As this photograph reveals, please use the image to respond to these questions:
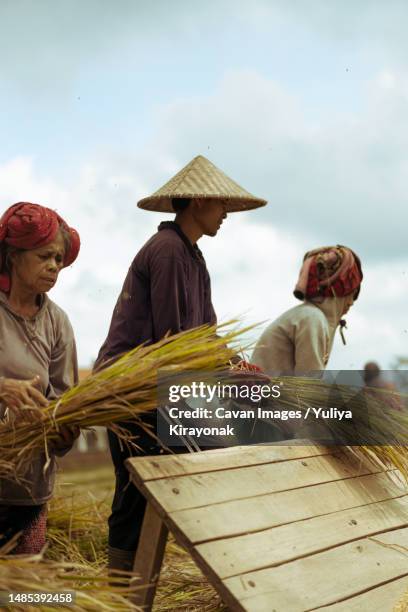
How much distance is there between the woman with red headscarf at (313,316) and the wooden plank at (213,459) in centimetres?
92

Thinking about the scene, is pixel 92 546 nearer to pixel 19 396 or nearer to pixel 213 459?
pixel 213 459

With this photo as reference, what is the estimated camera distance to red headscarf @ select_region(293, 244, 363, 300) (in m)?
4.47

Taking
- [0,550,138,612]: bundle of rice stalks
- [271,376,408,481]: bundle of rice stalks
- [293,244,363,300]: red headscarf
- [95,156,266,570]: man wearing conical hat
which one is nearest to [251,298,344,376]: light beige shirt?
[293,244,363,300]: red headscarf

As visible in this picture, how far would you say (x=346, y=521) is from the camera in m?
3.05

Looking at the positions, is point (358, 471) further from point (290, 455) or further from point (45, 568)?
point (45, 568)

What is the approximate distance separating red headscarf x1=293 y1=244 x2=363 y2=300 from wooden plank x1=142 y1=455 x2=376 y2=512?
4.11ft

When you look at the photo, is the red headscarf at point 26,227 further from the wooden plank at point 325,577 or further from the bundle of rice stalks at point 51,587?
the wooden plank at point 325,577

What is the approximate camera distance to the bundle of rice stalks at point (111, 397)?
8.74ft

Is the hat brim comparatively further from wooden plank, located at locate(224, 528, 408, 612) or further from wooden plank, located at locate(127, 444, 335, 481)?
wooden plank, located at locate(224, 528, 408, 612)

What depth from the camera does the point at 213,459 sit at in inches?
112

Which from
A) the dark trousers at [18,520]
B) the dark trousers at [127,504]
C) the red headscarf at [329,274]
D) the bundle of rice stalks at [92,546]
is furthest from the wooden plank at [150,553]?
the red headscarf at [329,274]

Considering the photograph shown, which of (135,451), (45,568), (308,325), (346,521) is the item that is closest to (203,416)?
(135,451)

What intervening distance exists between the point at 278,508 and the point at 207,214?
48.2 inches

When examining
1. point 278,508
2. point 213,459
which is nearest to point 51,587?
point 213,459
